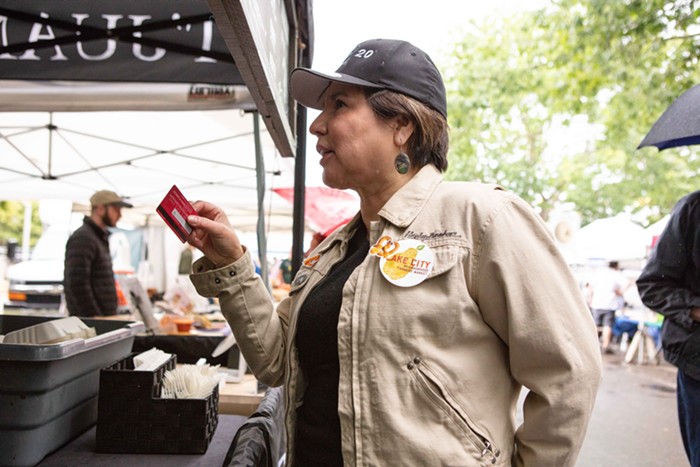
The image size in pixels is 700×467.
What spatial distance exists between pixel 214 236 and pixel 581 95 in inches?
354

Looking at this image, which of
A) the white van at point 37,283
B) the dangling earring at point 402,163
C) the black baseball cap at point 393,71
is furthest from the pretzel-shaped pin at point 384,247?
the white van at point 37,283

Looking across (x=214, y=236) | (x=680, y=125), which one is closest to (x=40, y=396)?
(x=214, y=236)

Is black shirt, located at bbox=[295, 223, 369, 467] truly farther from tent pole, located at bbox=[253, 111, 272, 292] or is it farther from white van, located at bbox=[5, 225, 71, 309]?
white van, located at bbox=[5, 225, 71, 309]

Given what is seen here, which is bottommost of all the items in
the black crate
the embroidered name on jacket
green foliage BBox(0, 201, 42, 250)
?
the black crate

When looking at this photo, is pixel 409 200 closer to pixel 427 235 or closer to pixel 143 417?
pixel 427 235

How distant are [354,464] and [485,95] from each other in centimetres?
1444

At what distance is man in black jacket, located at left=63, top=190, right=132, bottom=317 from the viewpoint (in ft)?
18.3

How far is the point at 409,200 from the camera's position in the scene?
5.54 feet

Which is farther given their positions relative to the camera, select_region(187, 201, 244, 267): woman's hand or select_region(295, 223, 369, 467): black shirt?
select_region(187, 201, 244, 267): woman's hand

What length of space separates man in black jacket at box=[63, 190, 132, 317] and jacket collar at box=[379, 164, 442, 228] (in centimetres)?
466

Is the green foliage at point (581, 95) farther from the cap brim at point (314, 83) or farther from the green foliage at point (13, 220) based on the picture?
the green foliage at point (13, 220)

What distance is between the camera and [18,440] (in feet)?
5.83

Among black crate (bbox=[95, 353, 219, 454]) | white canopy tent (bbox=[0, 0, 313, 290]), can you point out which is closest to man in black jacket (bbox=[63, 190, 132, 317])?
white canopy tent (bbox=[0, 0, 313, 290])

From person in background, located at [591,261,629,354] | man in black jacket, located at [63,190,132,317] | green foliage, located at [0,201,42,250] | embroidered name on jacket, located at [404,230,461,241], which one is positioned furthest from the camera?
green foliage, located at [0,201,42,250]
